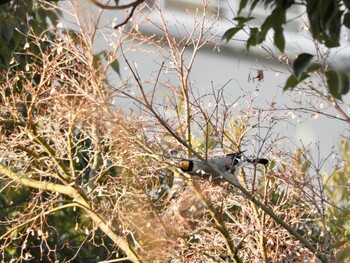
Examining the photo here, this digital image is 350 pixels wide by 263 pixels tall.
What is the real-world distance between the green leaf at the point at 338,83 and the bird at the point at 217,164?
2.19 metres

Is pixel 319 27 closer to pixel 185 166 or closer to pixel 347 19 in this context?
pixel 347 19

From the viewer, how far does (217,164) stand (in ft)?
12.7

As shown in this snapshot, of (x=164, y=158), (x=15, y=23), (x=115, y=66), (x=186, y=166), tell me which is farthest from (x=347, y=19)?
(x=15, y=23)

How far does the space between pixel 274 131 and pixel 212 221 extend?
690 mm

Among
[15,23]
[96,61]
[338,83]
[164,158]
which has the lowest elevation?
[164,158]

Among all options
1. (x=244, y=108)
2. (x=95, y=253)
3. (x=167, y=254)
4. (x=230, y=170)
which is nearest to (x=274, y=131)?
(x=244, y=108)

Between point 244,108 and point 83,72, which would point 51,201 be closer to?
point 83,72

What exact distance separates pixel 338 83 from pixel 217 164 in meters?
2.33

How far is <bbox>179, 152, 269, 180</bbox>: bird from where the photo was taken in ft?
12.5

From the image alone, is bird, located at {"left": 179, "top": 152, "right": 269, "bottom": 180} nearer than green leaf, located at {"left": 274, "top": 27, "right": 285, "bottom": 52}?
No

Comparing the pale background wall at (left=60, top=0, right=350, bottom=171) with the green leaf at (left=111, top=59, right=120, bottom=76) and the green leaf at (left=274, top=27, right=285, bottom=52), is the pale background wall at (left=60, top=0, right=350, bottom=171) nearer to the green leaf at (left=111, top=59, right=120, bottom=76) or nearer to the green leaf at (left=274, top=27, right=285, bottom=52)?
the green leaf at (left=111, top=59, right=120, bottom=76)

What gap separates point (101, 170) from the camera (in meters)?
4.88

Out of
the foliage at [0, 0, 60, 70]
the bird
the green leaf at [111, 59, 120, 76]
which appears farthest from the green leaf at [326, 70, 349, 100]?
the foliage at [0, 0, 60, 70]

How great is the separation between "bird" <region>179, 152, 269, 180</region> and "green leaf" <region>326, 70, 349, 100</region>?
219 cm
